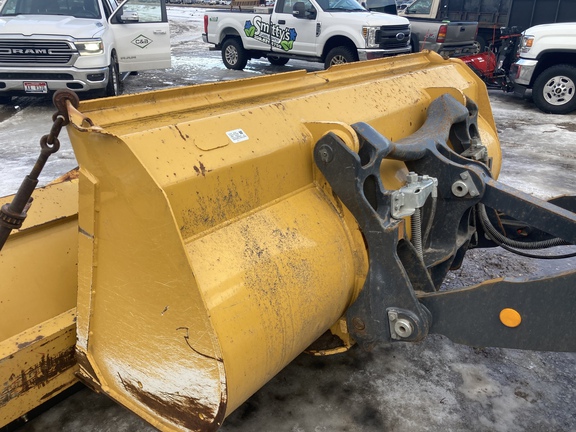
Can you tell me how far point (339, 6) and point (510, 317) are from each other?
1022 centimetres

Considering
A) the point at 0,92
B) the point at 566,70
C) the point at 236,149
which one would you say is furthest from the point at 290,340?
the point at 566,70

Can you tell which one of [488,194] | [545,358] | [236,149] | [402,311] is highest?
[236,149]

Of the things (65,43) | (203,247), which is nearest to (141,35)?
(65,43)

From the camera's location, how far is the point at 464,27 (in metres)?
11.3

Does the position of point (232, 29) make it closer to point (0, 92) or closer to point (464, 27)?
point (464, 27)

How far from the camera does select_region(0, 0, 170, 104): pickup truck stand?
7492 millimetres

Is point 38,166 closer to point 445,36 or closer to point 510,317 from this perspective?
point 510,317

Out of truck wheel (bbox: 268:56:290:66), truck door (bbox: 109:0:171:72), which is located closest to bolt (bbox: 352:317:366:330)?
truck door (bbox: 109:0:171:72)

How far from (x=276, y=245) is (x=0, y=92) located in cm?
750

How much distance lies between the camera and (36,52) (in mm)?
7512

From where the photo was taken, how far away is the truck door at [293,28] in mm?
10773

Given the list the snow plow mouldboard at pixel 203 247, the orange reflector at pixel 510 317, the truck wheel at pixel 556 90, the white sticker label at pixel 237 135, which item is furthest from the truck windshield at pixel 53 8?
the orange reflector at pixel 510 317

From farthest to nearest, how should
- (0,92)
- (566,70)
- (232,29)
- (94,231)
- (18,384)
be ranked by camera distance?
(232,29), (566,70), (0,92), (18,384), (94,231)

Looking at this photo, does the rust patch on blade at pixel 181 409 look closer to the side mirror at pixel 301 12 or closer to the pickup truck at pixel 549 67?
the pickup truck at pixel 549 67
